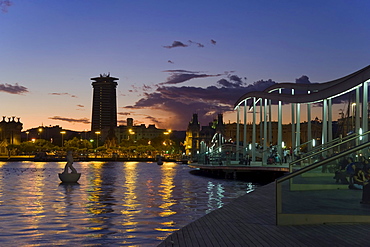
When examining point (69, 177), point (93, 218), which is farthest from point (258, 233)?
point (69, 177)

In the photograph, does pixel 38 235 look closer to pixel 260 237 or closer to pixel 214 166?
pixel 260 237

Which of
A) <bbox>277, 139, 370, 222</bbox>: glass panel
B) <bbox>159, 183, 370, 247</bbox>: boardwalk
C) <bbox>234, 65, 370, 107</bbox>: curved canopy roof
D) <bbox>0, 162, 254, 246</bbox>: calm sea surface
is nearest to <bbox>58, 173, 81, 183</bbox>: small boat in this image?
<bbox>0, 162, 254, 246</bbox>: calm sea surface

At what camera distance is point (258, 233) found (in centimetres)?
1195

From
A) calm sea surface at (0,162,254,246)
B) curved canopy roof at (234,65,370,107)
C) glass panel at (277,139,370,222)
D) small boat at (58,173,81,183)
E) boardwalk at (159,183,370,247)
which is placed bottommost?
calm sea surface at (0,162,254,246)

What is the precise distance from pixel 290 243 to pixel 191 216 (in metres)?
9.76

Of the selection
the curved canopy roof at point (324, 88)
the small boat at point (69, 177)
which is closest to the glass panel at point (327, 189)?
the curved canopy roof at point (324, 88)

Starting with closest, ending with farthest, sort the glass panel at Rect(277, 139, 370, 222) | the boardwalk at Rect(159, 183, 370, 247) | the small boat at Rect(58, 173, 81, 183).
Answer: the boardwalk at Rect(159, 183, 370, 247)
the glass panel at Rect(277, 139, 370, 222)
the small boat at Rect(58, 173, 81, 183)

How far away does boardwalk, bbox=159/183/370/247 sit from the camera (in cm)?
1073

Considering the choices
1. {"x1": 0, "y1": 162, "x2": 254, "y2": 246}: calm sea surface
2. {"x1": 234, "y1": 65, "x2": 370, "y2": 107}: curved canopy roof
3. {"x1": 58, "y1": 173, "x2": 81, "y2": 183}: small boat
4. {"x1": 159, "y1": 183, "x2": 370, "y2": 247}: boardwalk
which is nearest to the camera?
{"x1": 159, "y1": 183, "x2": 370, "y2": 247}: boardwalk

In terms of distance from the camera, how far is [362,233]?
1143 centimetres

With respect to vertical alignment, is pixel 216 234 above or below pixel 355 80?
below

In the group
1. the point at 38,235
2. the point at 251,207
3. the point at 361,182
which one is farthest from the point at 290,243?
the point at 38,235

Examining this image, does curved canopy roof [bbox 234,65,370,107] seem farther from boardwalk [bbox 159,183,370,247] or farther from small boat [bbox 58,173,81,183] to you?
boardwalk [bbox 159,183,370,247]

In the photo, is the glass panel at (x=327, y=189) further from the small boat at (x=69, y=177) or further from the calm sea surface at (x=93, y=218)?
the small boat at (x=69, y=177)
